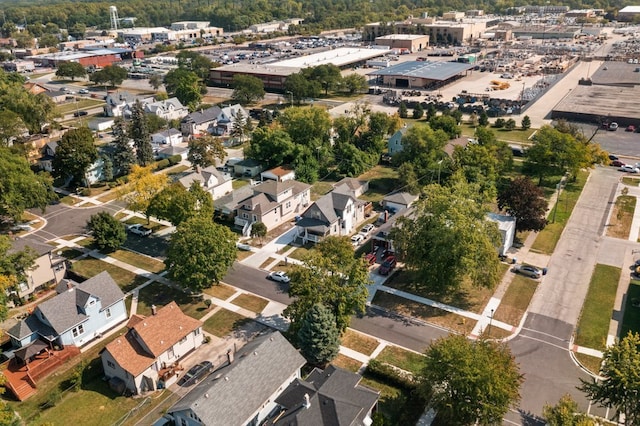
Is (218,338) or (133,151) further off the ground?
(133,151)

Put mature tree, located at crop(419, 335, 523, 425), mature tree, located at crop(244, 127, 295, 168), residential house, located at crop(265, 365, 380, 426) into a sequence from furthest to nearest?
mature tree, located at crop(244, 127, 295, 168), residential house, located at crop(265, 365, 380, 426), mature tree, located at crop(419, 335, 523, 425)

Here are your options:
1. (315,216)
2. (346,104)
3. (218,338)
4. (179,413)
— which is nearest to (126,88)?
(346,104)

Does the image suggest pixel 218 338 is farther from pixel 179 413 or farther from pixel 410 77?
pixel 410 77

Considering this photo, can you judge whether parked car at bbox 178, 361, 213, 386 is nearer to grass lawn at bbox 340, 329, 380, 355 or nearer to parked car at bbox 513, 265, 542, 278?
grass lawn at bbox 340, 329, 380, 355

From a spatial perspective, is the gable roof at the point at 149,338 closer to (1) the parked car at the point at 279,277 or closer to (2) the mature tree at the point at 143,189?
(1) the parked car at the point at 279,277

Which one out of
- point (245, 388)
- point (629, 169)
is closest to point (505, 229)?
point (245, 388)

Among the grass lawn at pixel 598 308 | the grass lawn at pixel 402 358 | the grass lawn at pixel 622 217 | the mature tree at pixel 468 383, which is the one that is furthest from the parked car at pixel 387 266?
the grass lawn at pixel 622 217

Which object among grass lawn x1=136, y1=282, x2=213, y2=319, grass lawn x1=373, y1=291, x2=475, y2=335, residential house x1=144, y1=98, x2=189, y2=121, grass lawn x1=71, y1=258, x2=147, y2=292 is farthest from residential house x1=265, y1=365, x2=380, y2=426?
residential house x1=144, y1=98, x2=189, y2=121
